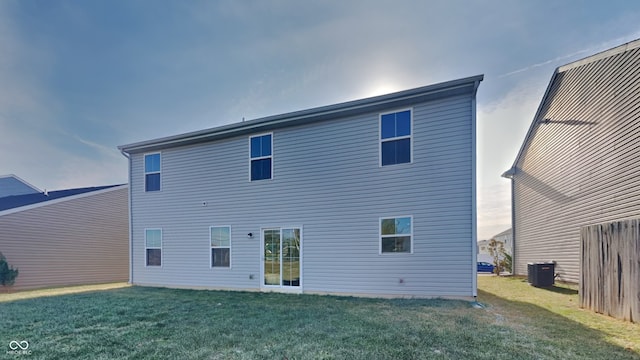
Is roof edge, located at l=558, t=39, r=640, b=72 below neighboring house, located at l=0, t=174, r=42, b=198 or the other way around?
the other way around

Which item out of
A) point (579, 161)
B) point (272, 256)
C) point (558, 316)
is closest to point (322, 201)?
point (272, 256)

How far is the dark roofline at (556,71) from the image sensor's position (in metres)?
8.09

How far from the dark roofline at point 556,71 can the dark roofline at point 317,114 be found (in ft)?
14.5

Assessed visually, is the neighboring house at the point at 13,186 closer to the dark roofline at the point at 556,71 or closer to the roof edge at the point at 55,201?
the roof edge at the point at 55,201

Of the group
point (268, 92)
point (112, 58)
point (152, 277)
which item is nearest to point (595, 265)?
point (268, 92)

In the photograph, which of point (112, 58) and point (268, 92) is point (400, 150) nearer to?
point (268, 92)

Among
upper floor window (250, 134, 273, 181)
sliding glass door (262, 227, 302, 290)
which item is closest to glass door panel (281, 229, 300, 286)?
sliding glass door (262, 227, 302, 290)

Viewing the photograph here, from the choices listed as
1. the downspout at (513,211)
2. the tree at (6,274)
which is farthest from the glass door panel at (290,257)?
the downspout at (513,211)

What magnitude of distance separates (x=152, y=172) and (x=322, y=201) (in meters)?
6.49

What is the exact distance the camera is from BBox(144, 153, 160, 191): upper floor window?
437 inches

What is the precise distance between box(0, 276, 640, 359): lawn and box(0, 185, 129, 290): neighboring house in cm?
599

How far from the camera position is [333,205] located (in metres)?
8.52

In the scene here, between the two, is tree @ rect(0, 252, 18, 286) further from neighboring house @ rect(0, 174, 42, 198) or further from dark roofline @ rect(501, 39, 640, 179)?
dark roofline @ rect(501, 39, 640, 179)

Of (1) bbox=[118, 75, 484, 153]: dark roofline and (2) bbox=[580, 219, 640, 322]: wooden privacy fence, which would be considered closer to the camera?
(2) bbox=[580, 219, 640, 322]: wooden privacy fence
